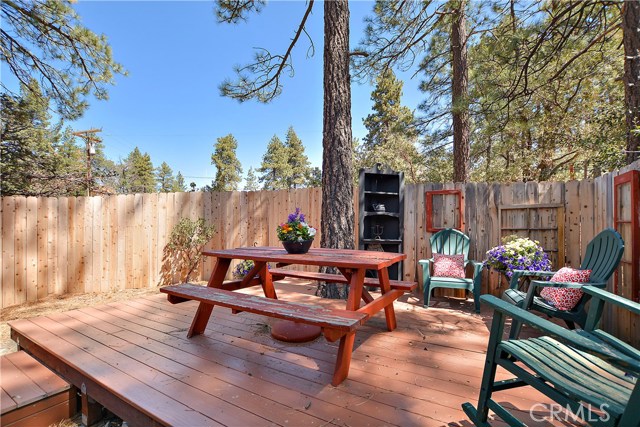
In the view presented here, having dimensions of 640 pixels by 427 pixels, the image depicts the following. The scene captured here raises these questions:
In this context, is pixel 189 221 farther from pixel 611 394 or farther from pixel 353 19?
pixel 611 394

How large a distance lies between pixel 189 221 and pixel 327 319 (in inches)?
160

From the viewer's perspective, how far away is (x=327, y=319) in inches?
57.4

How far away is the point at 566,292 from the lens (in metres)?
2.03

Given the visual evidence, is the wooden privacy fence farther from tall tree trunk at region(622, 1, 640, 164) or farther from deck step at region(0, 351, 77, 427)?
deck step at region(0, 351, 77, 427)

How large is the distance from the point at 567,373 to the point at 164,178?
35.4m

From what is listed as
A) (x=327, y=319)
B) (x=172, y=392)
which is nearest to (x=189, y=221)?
(x=172, y=392)

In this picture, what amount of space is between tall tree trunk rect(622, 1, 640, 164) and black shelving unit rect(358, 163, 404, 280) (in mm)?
2239

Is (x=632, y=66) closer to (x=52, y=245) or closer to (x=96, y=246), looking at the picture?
(x=96, y=246)

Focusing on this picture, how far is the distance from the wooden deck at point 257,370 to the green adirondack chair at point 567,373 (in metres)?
0.21

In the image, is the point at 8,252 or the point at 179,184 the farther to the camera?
the point at 179,184

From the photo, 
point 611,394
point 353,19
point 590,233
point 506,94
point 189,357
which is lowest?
point 189,357

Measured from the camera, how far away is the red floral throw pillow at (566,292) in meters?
2.02

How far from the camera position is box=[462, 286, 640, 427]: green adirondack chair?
843 millimetres

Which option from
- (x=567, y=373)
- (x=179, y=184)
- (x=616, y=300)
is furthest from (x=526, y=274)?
(x=179, y=184)
